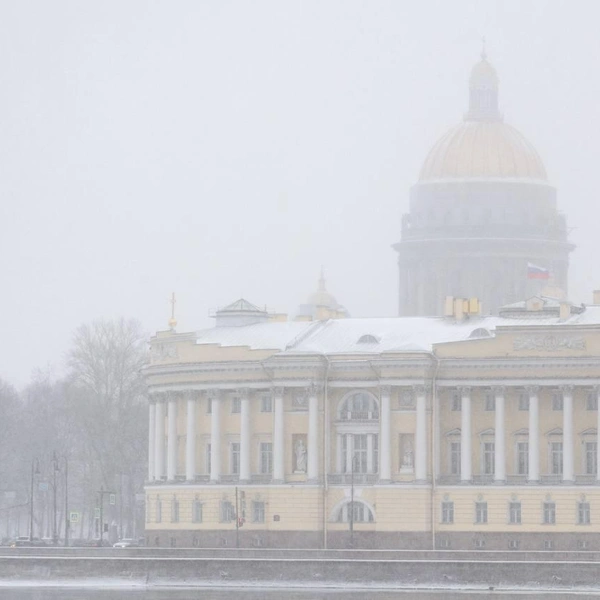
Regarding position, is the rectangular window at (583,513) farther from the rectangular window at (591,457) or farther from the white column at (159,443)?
the white column at (159,443)

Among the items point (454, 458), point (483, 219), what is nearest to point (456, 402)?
point (454, 458)

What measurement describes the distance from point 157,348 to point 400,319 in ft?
32.1

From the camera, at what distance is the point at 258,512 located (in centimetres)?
12238

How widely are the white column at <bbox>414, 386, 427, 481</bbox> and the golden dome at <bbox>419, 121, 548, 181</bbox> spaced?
5410cm

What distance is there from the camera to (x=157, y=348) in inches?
5012

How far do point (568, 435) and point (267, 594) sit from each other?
2627 centimetres

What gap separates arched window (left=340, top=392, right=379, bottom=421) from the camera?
398 feet

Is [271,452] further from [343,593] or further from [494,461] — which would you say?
[343,593]

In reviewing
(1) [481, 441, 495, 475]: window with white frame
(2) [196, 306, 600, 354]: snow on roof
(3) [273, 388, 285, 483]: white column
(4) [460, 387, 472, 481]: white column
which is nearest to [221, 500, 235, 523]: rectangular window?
(3) [273, 388, 285, 483]: white column

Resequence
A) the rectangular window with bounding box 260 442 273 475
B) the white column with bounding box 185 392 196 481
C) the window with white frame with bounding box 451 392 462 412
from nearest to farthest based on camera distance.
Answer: the window with white frame with bounding box 451 392 462 412, the rectangular window with bounding box 260 442 273 475, the white column with bounding box 185 392 196 481

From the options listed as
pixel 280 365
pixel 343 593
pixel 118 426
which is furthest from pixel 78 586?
pixel 118 426

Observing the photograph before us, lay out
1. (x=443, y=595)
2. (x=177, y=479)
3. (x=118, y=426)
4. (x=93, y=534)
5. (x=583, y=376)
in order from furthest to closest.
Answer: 1. (x=93, y=534)
2. (x=118, y=426)
3. (x=177, y=479)
4. (x=583, y=376)
5. (x=443, y=595)

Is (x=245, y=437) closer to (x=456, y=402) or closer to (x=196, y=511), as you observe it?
(x=196, y=511)

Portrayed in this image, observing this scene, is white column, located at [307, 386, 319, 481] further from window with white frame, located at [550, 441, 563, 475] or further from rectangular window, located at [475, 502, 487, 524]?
window with white frame, located at [550, 441, 563, 475]
